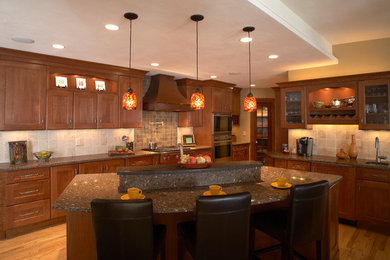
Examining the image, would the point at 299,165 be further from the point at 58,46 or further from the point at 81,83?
the point at 58,46

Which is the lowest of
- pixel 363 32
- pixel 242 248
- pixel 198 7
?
pixel 242 248

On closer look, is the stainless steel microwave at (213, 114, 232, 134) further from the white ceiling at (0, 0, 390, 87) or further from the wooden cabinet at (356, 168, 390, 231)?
the wooden cabinet at (356, 168, 390, 231)

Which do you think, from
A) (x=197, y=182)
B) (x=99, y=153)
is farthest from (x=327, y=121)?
(x=99, y=153)

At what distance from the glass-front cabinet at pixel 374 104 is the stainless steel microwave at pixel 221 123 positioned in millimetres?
3009

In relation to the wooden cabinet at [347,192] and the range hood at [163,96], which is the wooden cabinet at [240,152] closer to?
the range hood at [163,96]

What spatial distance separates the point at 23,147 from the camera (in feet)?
11.9

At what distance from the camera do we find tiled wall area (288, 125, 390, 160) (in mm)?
3870

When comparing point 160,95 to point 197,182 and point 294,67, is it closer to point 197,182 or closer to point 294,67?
point 294,67

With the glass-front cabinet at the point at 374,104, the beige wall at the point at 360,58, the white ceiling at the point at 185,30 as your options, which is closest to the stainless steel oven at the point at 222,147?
the white ceiling at the point at 185,30

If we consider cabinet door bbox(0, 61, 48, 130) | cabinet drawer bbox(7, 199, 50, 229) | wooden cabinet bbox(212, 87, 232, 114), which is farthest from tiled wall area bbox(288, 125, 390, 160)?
cabinet door bbox(0, 61, 48, 130)

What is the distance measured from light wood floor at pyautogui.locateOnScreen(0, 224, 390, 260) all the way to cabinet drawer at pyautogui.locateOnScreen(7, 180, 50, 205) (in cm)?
48

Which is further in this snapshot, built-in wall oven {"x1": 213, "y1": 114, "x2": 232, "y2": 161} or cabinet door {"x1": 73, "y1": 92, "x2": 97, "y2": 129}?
built-in wall oven {"x1": 213, "y1": 114, "x2": 232, "y2": 161}

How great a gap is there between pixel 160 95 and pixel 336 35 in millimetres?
3248

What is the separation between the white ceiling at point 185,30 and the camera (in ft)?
7.36
